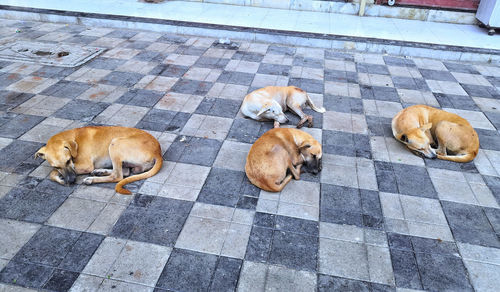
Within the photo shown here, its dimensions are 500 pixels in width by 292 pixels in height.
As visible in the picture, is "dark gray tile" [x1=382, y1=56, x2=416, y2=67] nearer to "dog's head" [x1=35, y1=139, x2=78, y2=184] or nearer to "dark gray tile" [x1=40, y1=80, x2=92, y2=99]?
"dark gray tile" [x1=40, y1=80, x2=92, y2=99]

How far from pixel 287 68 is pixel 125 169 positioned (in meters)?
5.50

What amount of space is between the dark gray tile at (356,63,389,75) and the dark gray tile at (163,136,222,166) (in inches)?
203

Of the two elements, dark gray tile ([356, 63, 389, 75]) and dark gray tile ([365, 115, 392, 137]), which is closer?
dark gray tile ([365, 115, 392, 137])

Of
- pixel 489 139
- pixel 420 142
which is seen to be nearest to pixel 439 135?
pixel 420 142

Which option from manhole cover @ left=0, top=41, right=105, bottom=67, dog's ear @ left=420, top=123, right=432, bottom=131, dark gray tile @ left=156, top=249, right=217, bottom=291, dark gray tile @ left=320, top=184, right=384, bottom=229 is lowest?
dark gray tile @ left=320, top=184, right=384, bottom=229

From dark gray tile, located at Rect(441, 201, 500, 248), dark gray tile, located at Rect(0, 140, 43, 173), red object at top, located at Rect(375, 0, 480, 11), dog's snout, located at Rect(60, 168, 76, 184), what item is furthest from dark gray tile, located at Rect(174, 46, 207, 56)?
red object at top, located at Rect(375, 0, 480, 11)

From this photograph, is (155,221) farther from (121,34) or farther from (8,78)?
(121,34)

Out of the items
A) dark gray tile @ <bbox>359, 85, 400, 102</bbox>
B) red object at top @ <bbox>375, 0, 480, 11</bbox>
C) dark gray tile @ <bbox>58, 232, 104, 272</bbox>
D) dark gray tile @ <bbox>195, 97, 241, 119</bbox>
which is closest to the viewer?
dark gray tile @ <bbox>58, 232, 104, 272</bbox>

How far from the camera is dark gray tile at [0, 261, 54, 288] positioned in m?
3.61

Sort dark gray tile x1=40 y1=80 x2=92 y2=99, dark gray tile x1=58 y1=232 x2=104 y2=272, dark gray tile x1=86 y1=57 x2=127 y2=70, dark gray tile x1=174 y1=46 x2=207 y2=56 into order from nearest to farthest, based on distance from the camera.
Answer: dark gray tile x1=58 y1=232 x2=104 y2=272
dark gray tile x1=40 y1=80 x2=92 y2=99
dark gray tile x1=86 y1=57 x2=127 y2=70
dark gray tile x1=174 y1=46 x2=207 y2=56

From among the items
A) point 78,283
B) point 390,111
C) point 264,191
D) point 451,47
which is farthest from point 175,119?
point 451,47

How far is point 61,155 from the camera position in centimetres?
460

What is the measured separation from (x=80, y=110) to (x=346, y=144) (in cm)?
502

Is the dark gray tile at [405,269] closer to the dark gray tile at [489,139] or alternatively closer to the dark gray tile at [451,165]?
the dark gray tile at [451,165]
